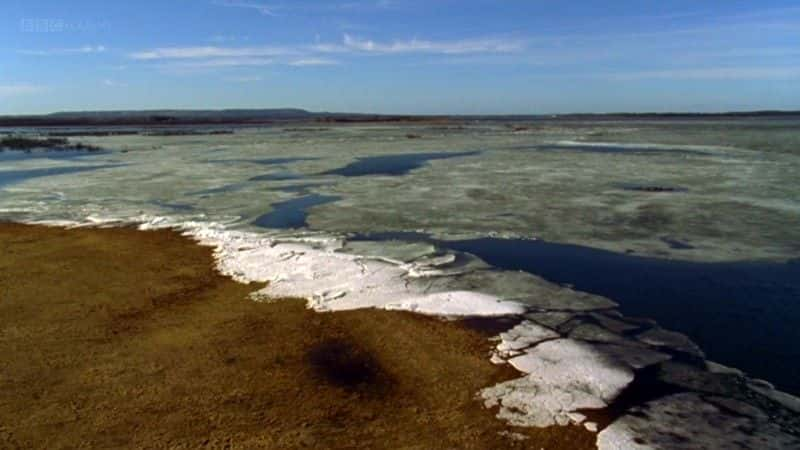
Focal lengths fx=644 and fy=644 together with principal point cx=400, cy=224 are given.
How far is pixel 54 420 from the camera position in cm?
499

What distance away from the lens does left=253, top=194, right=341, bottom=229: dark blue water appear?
1314 cm

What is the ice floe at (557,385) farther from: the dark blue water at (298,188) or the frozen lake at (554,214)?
the dark blue water at (298,188)

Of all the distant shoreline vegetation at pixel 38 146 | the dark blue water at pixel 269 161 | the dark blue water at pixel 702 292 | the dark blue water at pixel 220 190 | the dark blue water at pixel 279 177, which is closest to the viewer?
the dark blue water at pixel 702 292

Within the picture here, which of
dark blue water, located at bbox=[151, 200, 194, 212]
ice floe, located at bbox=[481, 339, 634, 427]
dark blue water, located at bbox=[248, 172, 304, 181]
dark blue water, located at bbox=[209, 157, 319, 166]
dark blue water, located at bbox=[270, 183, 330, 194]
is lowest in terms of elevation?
dark blue water, located at bbox=[209, 157, 319, 166]

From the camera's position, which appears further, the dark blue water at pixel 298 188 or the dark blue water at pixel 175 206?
the dark blue water at pixel 298 188

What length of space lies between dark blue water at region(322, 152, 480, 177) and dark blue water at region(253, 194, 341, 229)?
5591 mm

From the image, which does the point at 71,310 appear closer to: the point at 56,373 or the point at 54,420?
the point at 56,373

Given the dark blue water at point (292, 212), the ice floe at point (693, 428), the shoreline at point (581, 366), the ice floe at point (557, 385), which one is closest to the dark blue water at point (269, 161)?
the dark blue water at point (292, 212)

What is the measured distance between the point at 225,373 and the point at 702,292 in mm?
5931

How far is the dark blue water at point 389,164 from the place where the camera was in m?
23.0

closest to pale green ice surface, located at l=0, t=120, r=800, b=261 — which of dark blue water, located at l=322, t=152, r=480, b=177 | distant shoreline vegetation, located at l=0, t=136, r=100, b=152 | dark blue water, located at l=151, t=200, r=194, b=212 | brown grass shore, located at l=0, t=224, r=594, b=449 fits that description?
dark blue water, located at l=151, t=200, r=194, b=212

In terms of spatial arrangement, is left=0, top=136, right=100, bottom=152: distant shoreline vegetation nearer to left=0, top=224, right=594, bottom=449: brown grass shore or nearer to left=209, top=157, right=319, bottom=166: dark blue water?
left=209, top=157, right=319, bottom=166: dark blue water

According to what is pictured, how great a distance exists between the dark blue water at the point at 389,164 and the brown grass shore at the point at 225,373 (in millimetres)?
14368

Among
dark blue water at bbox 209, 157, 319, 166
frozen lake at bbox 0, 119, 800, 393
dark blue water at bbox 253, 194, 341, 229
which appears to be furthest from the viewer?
dark blue water at bbox 209, 157, 319, 166
